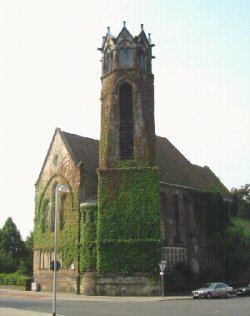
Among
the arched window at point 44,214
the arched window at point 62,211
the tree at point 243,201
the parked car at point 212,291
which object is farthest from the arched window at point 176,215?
the tree at point 243,201

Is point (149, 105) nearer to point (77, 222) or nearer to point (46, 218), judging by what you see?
point (77, 222)

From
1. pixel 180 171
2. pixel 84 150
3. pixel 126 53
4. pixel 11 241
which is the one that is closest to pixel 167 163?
pixel 180 171

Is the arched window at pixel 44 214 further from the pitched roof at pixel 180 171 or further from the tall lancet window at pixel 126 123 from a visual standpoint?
the pitched roof at pixel 180 171

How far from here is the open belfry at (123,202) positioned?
3662 centimetres

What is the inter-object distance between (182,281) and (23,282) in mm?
16909

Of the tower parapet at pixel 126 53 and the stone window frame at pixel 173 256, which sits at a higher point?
the tower parapet at pixel 126 53

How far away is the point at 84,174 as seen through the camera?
42.2 metres

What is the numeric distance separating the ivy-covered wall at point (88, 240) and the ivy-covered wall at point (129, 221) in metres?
1.28

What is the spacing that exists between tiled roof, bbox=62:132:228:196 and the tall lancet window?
5.01 m

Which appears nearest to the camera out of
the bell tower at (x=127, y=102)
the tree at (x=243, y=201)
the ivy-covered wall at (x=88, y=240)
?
the ivy-covered wall at (x=88, y=240)

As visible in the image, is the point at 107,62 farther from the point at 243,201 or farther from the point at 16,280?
the point at 243,201

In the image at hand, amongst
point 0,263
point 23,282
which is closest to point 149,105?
point 23,282

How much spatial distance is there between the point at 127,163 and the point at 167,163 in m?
10.3

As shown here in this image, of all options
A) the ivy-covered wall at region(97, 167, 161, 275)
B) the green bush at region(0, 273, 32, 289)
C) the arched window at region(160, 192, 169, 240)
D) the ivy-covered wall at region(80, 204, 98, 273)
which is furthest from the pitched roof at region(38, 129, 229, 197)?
the green bush at region(0, 273, 32, 289)
